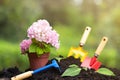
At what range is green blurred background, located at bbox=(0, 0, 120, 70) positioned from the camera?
3.18 m

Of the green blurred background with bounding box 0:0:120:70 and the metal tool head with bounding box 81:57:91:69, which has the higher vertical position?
the green blurred background with bounding box 0:0:120:70

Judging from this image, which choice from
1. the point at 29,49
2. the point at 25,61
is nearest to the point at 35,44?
the point at 29,49

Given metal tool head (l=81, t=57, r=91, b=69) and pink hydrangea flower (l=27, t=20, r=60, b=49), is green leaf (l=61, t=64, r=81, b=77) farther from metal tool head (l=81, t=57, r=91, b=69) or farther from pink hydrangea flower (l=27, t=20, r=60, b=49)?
pink hydrangea flower (l=27, t=20, r=60, b=49)

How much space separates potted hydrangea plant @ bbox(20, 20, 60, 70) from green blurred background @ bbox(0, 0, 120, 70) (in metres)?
1.31

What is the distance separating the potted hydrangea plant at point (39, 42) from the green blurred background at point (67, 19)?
1314mm

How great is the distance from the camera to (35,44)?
1817 millimetres

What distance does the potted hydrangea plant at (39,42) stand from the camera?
1772mm

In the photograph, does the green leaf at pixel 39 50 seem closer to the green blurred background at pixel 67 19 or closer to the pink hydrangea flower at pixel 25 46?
the pink hydrangea flower at pixel 25 46

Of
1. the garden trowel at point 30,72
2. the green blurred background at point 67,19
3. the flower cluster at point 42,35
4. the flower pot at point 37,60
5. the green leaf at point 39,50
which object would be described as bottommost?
the garden trowel at point 30,72

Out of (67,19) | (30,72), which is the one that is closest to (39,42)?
(30,72)

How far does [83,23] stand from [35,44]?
145cm

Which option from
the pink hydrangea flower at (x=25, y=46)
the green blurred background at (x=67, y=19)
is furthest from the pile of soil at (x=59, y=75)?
the green blurred background at (x=67, y=19)

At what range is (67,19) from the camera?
125 inches

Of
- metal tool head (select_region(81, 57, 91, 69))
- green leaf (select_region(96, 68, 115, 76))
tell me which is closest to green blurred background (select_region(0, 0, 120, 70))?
metal tool head (select_region(81, 57, 91, 69))
